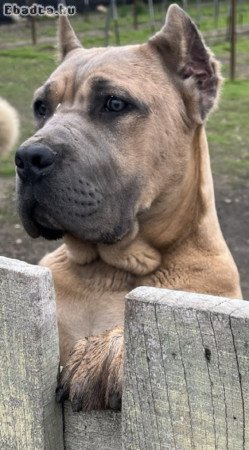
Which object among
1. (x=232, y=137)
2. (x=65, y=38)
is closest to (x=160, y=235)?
(x=65, y=38)

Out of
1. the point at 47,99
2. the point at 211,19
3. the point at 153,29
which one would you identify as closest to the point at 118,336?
the point at 47,99

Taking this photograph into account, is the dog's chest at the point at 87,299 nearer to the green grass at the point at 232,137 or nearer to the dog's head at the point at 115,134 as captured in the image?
the dog's head at the point at 115,134

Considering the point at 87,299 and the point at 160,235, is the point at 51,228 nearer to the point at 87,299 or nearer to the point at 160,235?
the point at 87,299

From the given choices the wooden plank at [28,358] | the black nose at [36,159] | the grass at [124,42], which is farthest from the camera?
the grass at [124,42]

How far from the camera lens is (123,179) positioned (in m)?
2.73

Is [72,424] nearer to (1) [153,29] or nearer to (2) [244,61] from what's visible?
(2) [244,61]

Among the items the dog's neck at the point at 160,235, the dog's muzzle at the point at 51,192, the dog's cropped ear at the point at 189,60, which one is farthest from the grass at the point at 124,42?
the dog's muzzle at the point at 51,192

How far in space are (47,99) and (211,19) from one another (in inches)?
814

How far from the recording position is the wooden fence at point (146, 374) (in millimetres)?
1461

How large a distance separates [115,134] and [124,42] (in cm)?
1416

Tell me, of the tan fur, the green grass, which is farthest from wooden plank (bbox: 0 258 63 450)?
the green grass

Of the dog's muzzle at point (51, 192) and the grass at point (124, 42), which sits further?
the grass at point (124, 42)

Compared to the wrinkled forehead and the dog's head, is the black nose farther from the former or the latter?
the wrinkled forehead

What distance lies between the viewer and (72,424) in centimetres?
186
